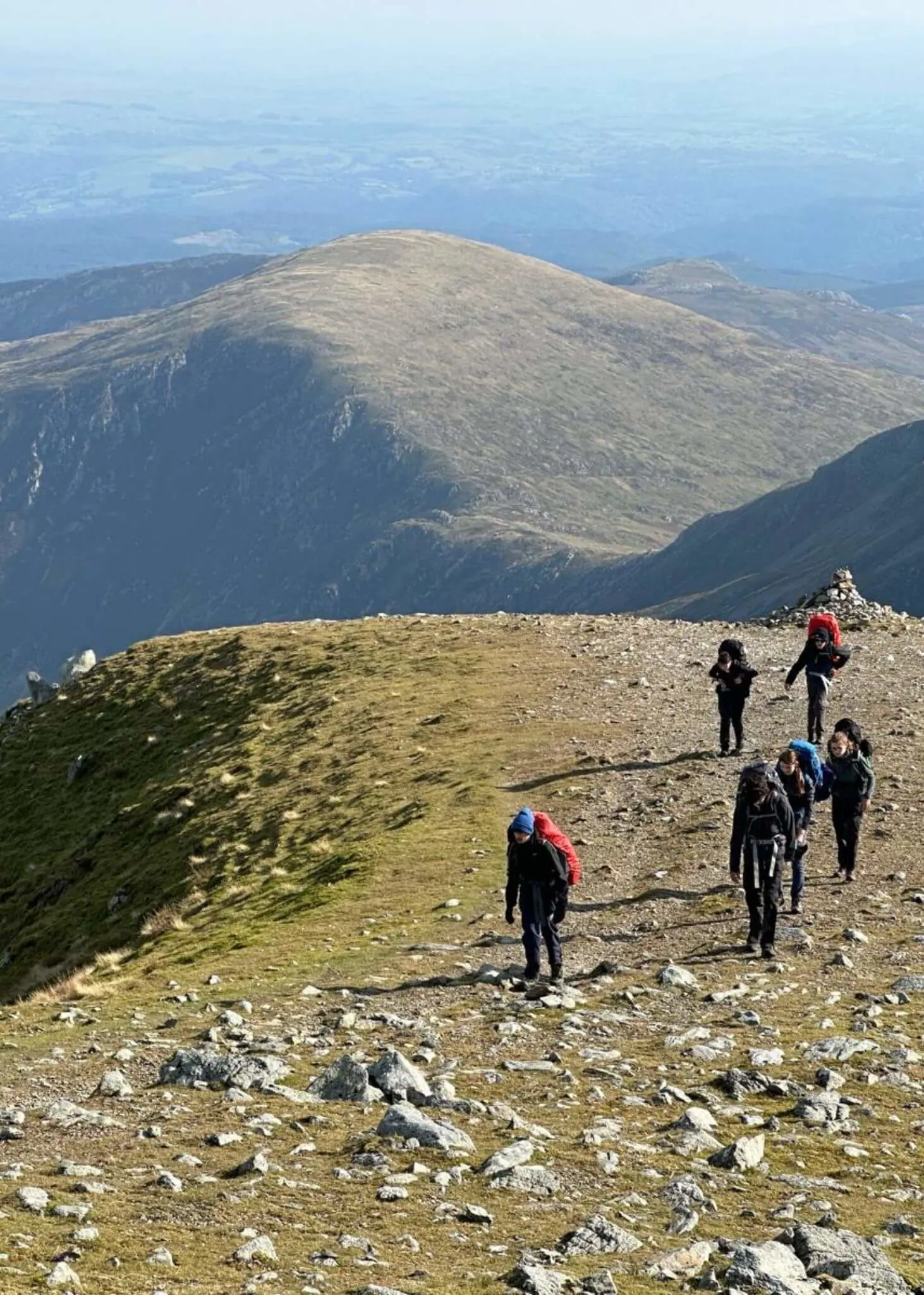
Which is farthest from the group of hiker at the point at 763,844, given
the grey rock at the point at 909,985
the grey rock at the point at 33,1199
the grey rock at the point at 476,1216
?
the grey rock at the point at 33,1199

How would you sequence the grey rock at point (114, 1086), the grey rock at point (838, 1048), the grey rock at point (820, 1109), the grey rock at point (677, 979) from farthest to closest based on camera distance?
1. the grey rock at point (677, 979)
2. the grey rock at point (838, 1048)
3. the grey rock at point (114, 1086)
4. the grey rock at point (820, 1109)

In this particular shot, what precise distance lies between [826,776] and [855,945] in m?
4.12

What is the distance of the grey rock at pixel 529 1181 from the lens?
12.8 meters

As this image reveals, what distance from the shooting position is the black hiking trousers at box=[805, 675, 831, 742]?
3266 cm

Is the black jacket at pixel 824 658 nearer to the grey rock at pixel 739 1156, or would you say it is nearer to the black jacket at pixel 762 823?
the black jacket at pixel 762 823

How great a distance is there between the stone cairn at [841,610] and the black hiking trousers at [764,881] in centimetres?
2597

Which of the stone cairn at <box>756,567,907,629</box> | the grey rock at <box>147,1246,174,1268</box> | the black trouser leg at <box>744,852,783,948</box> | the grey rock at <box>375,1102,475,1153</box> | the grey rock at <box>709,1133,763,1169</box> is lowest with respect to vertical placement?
the stone cairn at <box>756,567,907,629</box>

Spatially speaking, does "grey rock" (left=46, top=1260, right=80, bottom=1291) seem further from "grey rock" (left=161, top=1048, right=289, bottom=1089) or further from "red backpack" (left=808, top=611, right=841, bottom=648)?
"red backpack" (left=808, top=611, right=841, bottom=648)

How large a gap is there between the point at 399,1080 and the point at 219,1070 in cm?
211

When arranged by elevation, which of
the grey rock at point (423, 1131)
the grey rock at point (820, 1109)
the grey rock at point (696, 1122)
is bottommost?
the grey rock at point (820, 1109)

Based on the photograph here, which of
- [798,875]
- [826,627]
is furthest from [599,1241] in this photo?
[826,627]

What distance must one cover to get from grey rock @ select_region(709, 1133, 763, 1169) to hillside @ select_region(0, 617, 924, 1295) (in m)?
0.05

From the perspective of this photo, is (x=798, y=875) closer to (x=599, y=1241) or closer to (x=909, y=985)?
(x=909, y=985)

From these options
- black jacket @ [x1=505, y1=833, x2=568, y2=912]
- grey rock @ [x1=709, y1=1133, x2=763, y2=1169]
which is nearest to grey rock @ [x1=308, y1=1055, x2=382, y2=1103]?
grey rock @ [x1=709, y1=1133, x2=763, y2=1169]
